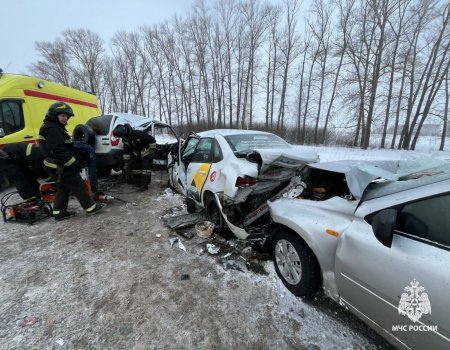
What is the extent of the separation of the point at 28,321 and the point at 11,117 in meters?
5.56

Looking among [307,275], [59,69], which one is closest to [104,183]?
[307,275]

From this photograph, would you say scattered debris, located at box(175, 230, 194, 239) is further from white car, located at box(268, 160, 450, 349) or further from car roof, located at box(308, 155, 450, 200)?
car roof, located at box(308, 155, 450, 200)

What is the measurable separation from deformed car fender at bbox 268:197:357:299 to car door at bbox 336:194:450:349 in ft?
0.42

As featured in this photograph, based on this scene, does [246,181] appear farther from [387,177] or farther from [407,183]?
[407,183]

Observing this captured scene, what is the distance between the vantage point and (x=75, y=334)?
6.52ft

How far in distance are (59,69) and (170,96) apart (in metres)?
16.0

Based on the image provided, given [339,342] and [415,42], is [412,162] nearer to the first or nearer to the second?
[339,342]

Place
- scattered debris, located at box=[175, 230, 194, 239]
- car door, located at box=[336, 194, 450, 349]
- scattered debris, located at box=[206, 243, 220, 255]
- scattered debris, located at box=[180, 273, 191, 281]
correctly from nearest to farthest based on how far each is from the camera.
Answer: car door, located at box=[336, 194, 450, 349]
scattered debris, located at box=[180, 273, 191, 281]
scattered debris, located at box=[206, 243, 220, 255]
scattered debris, located at box=[175, 230, 194, 239]

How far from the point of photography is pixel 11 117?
5.56 m

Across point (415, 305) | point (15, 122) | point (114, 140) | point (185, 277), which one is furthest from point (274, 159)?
point (15, 122)

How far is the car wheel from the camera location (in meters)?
3.52

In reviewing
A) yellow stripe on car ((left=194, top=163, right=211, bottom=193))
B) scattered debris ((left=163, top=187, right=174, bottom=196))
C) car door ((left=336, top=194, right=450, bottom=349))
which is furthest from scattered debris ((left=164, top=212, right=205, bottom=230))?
car door ((left=336, top=194, right=450, bottom=349))

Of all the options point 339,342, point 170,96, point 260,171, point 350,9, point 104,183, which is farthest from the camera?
point 170,96

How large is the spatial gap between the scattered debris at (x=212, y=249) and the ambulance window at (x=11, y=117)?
5858mm
